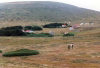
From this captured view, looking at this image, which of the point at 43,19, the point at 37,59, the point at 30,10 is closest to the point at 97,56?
the point at 37,59

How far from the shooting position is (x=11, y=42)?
169ft

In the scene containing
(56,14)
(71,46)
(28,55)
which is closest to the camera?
(28,55)

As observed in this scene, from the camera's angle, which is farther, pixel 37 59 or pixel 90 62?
pixel 37 59

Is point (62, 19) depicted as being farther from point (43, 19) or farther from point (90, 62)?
point (90, 62)

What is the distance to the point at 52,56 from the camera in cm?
3319

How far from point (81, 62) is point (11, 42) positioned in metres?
25.8

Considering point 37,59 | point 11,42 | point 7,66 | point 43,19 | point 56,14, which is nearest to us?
point 7,66

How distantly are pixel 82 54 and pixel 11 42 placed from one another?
2148cm

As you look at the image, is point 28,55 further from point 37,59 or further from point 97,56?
point 97,56

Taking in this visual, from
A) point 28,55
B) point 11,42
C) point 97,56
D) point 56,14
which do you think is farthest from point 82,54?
point 56,14

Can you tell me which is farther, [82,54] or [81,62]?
[82,54]

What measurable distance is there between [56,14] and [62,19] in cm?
1208

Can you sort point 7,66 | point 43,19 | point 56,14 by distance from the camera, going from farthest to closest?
1. point 56,14
2. point 43,19
3. point 7,66

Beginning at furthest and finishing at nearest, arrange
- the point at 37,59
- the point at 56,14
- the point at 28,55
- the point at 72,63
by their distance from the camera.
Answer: the point at 56,14
the point at 28,55
the point at 37,59
the point at 72,63
